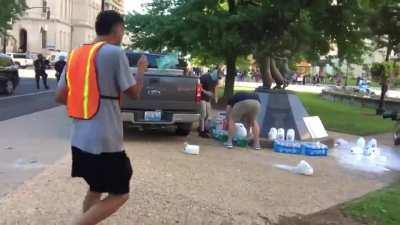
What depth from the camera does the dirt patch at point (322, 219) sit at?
6668 millimetres

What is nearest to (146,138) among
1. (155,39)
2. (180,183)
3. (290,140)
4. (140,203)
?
(290,140)

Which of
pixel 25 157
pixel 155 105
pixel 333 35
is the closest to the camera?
pixel 25 157

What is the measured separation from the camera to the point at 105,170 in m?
4.61

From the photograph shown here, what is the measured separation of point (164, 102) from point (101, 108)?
795cm

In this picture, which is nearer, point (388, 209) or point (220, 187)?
point (388, 209)

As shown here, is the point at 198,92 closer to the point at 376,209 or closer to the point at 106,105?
the point at 376,209

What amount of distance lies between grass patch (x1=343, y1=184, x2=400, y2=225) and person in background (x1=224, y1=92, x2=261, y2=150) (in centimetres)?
395

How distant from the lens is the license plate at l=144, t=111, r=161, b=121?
12.4 m

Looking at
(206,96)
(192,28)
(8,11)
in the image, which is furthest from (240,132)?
(8,11)

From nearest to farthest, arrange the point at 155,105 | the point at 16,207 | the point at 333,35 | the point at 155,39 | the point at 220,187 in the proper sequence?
the point at 16,207 → the point at 220,187 → the point at 155,105 → the point at 333,35 → the point at 155,39

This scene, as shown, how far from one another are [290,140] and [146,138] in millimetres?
2875

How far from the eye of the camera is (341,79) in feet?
247

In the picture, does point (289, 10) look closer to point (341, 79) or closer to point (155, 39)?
point (155, 39)

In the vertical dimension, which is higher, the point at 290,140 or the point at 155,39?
the point at 155,39
